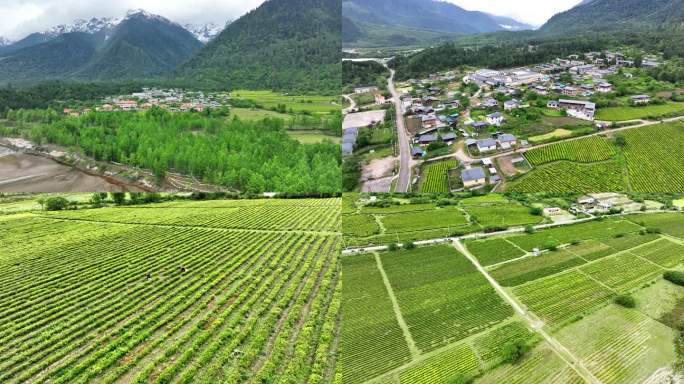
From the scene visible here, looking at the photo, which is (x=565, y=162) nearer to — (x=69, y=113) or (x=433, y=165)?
(x=433, y=165)

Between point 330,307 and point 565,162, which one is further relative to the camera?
point 565,162

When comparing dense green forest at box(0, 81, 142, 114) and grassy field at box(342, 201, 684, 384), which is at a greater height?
dense green forest at box(0, 81, 142, 114)

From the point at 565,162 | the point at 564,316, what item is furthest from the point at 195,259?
the point at 565,162

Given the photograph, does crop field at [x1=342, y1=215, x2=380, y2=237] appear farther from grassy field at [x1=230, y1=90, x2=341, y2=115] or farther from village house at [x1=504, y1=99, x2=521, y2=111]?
grassy field at [x1=230, y1=90, x2=341, y2=115]

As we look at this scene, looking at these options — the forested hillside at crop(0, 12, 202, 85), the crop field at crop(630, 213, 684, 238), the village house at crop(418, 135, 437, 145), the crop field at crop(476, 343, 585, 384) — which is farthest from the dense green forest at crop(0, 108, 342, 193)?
the forested hillside at crop(0, 12, 202, 85)

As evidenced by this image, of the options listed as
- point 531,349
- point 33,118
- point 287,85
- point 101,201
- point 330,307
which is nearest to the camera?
point 531,349
